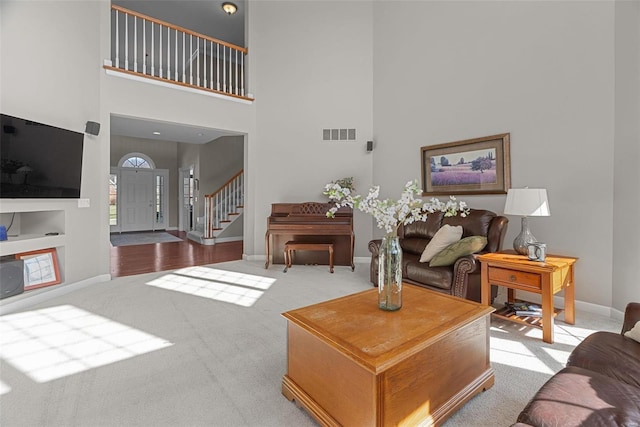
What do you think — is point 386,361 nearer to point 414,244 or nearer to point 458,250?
point 458,250

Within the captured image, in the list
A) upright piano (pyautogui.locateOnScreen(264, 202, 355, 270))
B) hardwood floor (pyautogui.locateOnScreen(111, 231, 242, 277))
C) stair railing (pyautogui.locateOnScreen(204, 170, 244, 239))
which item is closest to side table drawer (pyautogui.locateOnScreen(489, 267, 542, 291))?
upright piano (pyautogui.locateOnScreen(264, 202, 355, 270))

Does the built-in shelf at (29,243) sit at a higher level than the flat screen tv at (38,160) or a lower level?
lower

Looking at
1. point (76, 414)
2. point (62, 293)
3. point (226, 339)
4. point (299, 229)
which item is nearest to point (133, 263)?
point (62, 293)

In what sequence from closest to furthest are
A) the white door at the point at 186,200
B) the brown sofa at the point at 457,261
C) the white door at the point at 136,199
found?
the brown sofa at the point at 457,261
the white door at the point at 136,199
the white door at the point at 186,200

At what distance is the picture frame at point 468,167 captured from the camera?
3691 millimetres

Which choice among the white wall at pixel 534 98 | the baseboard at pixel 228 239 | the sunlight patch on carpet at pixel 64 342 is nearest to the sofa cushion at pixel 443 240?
the white wall at pixel 534 98

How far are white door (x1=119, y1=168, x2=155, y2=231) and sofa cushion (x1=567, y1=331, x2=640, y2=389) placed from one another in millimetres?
10874

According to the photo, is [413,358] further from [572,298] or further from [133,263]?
[133,263]

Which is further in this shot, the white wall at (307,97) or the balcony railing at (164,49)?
the white wall at (307,97)

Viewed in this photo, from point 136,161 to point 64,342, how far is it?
8816mm

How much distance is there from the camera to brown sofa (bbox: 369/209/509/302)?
2912mm

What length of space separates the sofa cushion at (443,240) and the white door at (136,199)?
944 cm

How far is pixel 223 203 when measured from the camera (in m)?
8.09

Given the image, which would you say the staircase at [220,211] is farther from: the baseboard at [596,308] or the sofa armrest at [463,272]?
the baseboard at [596,308]
